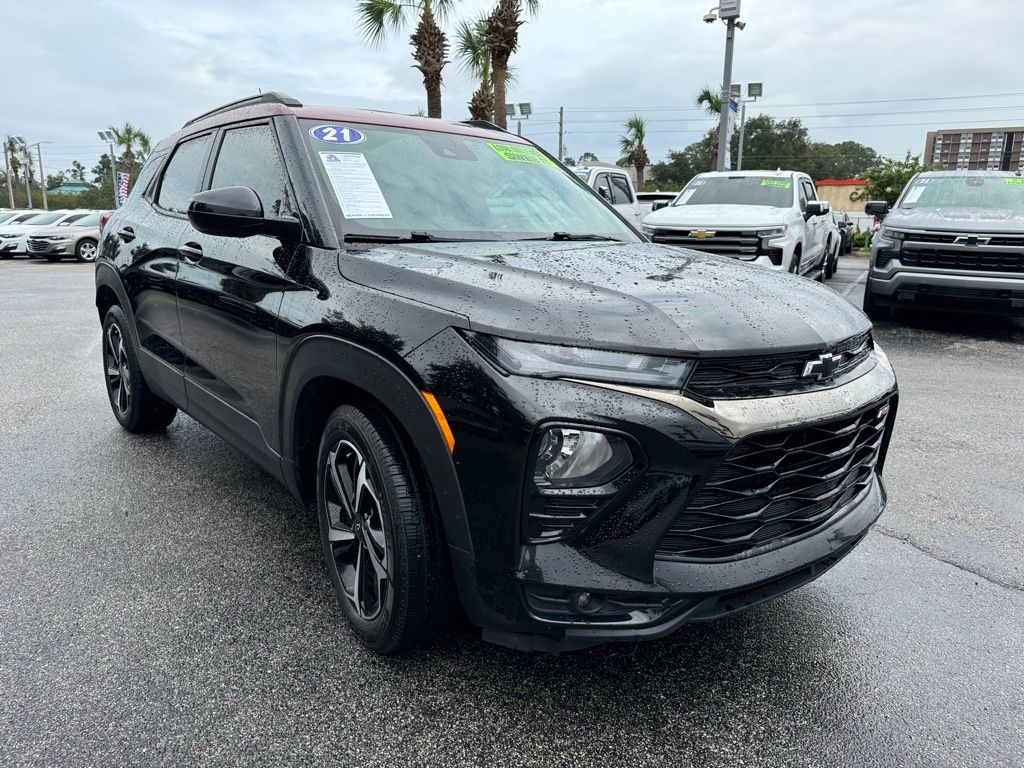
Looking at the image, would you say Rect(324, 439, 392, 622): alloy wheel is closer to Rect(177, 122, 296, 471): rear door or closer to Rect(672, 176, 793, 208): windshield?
Rect(177, 122, 296, 471): rear door

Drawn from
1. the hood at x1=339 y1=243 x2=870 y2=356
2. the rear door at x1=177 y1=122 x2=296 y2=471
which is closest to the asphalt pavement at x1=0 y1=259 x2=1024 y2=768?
the rear door at x1=177 y1=122 x2=296 y2=471

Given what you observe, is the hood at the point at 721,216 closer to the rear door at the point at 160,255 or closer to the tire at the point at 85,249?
the rear door at the point at 160,255

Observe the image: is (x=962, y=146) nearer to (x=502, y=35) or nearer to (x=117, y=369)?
(x=502, y=35)

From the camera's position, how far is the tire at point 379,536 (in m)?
2.13

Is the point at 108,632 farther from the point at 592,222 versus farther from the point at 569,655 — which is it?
the point at 592,222

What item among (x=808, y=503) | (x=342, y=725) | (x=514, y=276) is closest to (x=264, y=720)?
(x=342, y=725)

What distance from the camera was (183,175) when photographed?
3.89 metres

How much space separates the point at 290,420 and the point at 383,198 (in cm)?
88

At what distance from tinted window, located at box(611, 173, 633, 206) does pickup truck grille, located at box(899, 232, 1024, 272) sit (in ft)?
16.8

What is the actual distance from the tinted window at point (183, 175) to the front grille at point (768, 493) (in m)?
2.89

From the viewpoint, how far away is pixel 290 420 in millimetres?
2637

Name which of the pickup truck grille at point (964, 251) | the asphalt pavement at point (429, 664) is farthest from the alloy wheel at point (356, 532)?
the pickup truck grille at point (964, 251)

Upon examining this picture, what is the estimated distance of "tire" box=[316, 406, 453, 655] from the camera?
7.00 feet

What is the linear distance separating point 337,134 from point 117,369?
2.70 meters
